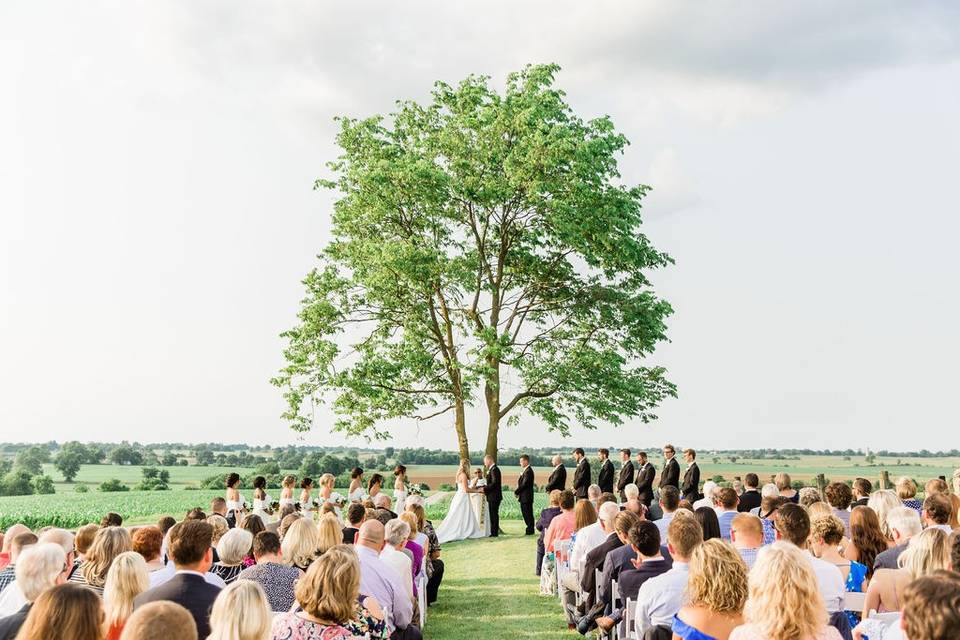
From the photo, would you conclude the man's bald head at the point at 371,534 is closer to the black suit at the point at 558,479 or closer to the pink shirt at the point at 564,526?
the pink shirt at the point at 564,526

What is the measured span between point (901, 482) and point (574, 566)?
504 cm

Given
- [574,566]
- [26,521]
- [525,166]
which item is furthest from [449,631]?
[26,521]

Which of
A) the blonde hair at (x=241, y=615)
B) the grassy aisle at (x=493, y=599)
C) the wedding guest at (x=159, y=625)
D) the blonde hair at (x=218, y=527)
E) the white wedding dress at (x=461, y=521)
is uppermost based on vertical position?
the wedding guest at (x=159, y=625)

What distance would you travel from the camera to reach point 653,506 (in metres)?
13.0

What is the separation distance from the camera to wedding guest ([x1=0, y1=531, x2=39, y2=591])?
6598 millimetres

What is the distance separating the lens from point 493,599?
1198 centimetres

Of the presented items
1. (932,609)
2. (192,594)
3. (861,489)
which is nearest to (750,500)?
(861,489)

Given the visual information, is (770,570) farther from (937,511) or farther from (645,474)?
(645,474)

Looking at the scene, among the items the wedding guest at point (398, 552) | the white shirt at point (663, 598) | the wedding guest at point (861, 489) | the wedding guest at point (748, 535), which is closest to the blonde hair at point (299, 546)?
the wedding guest at point (398, 552)

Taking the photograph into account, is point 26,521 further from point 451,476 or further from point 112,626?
point 112,626

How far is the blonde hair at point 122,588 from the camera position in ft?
16.7

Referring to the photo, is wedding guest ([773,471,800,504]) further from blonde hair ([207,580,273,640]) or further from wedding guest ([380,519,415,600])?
blonde hair ([207,580,273,640])

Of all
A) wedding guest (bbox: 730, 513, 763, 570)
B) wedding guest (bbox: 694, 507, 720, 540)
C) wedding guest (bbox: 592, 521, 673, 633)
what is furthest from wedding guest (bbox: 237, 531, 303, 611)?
wedding guest (bbox: 694, 507, 720, 540)

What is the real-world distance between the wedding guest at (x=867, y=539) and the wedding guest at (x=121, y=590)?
5.97 meters
